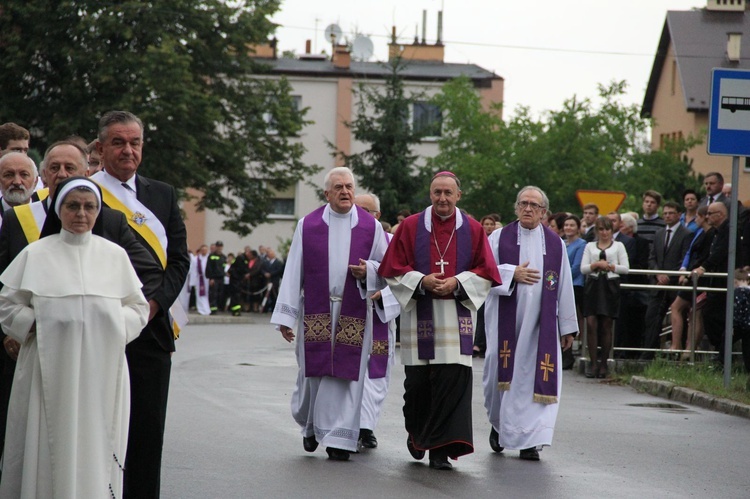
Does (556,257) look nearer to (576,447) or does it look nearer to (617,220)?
(576,447)

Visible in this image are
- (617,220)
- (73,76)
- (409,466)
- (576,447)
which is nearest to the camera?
(409,466)

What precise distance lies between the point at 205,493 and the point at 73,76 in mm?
32051

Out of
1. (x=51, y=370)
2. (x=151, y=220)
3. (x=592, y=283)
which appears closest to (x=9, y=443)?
(x=51, y=370)

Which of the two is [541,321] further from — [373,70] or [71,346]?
[373,70]

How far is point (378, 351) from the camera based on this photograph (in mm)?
10961

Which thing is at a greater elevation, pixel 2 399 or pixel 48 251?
pixel 48 251

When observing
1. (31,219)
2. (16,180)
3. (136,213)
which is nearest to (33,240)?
(31,219)

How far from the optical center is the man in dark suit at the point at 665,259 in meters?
18.0

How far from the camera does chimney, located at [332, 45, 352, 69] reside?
61.6 metres

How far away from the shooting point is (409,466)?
31.8ft

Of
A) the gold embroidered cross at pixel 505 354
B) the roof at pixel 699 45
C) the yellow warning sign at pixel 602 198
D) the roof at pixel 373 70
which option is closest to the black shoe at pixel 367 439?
the gold embroidered cross at pixel 505 354

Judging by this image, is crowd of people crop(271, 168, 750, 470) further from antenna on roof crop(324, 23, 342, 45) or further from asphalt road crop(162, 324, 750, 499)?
antenna on roof crop(324, 23, 342, 45)

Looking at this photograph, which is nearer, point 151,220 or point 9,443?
point 9,443

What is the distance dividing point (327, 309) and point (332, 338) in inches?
9.6
